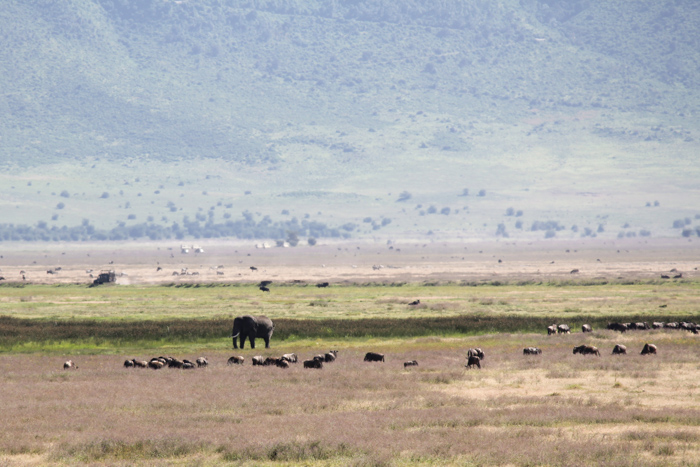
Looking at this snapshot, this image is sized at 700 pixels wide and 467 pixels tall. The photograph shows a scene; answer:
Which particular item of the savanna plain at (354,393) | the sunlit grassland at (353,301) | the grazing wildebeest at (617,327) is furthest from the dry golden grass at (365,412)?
the sunlit grassland at (353,301)

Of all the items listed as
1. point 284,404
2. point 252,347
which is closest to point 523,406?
point 284,404

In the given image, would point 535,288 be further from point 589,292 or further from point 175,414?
point 175,414

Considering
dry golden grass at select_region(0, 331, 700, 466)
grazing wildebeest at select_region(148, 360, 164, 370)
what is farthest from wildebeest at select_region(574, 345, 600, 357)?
grazing wildebeest at select_region(148, 360, 164, 370)

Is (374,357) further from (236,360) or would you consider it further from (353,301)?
(353,301)

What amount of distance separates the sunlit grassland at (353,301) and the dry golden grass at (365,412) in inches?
858

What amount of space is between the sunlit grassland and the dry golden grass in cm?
2180

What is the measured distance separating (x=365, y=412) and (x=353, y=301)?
45.5m

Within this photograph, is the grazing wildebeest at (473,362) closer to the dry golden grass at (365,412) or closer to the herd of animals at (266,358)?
the herd of animals at (266,358)

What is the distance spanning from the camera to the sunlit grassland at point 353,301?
56000 millimetres

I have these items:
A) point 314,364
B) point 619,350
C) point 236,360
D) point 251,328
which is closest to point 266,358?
point 236,360

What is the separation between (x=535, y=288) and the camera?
8512 centimetres

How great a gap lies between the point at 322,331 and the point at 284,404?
20.8 m

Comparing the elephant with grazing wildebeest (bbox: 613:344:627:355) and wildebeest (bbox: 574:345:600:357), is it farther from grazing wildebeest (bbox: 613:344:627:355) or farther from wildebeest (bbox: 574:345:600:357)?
grazing wildebeest (bbox: 613:344:627:355)

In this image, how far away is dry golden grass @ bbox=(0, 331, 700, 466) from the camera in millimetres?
18438
